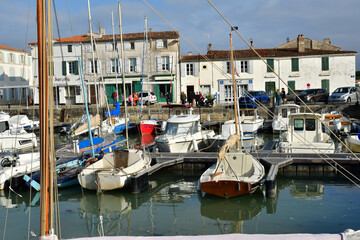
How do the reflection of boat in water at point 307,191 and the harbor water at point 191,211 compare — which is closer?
the harbor water at point 191,211

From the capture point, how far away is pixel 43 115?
580 cm

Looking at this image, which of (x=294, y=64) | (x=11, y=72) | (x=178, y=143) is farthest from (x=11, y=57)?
(x=178, y=143)

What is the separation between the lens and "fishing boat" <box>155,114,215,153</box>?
22.1 metres

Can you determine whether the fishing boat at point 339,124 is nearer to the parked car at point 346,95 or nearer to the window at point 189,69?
the parked car at point 346,95

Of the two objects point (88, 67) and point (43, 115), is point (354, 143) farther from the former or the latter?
point (88, 67)

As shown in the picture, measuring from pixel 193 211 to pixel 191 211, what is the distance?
0.07m

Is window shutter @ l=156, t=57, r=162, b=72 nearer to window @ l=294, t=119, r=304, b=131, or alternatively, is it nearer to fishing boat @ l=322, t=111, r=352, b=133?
fishing boat @ l=322, t=111, r=352, b=133

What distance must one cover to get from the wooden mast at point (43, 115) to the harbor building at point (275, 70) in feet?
127

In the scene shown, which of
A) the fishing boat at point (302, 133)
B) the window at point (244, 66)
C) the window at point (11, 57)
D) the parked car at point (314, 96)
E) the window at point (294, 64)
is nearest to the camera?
the fishing boat at point (302, 133)

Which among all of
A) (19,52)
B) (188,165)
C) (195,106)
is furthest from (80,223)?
(19,52)

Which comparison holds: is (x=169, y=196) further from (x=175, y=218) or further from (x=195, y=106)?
(x=195, y=106)

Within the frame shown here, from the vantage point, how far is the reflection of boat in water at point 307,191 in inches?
595

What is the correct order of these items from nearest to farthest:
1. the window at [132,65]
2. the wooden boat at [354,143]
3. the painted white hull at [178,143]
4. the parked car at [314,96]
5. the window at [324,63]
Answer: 1. the wooden boat at [354,143]
2. the painted white hull at [178,143]
3. the parked car at [314,96]
4. the window at [324,63]
5. the window at [132,65]

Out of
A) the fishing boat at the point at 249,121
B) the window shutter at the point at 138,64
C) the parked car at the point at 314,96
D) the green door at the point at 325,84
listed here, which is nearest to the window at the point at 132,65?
the window shutter at the point at 138,64
